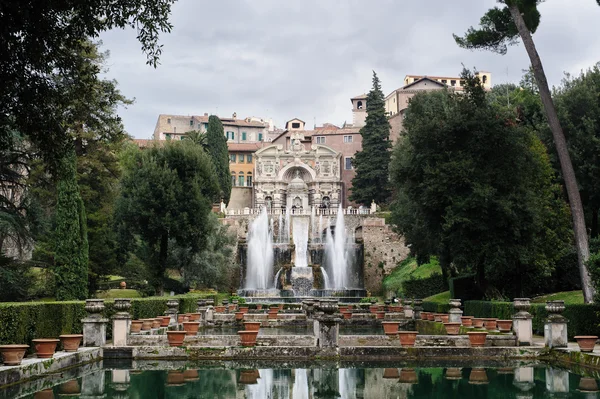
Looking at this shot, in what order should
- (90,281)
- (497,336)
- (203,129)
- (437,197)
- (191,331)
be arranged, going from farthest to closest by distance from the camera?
(203,129), (90,281), (437,197), (191,331), (497,336)

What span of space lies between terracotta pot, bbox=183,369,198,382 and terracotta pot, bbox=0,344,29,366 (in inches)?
122

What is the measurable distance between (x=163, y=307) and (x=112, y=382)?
48.9 ft

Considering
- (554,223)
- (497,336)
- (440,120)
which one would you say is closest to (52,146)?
(497,336)

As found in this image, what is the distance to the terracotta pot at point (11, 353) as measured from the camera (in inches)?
478

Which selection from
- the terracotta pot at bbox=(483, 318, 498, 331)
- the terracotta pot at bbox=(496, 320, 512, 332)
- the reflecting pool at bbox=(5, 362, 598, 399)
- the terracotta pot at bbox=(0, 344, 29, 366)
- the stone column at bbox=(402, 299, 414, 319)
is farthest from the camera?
the stone column at bbox=(402, 299, 414, 319)

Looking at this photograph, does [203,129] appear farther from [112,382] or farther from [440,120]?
[112,382]

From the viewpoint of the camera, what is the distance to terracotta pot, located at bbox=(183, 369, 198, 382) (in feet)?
42.1

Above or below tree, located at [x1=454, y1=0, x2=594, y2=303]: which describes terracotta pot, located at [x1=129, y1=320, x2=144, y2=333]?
below

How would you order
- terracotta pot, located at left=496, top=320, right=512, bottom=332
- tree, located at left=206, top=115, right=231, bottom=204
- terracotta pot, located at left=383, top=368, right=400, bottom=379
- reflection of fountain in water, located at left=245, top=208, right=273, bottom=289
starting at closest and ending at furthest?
terracotta pot, located at left=383, top=368, right=400, bottom=379, terracotta pot, located at left=496, top=320, right=512, bottom=332, reflection of fountain in water, located at left=245, top=208, right=273, bottom=289, tree, located at left=206, top=115, right=231, bottom=204

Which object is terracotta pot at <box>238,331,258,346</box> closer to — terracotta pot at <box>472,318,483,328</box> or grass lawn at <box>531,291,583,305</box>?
terracotta pot at <box>472,318,483,328</box>

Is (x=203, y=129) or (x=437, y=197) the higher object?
(x=203, y=129)

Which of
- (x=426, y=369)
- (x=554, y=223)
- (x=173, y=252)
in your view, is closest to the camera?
Answer: (x=426, y=369)

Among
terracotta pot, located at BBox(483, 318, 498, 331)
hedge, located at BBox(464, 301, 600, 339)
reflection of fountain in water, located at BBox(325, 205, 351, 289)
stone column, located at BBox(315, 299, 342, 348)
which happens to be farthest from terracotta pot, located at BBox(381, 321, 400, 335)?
reflection of fountain in water, located at BBox(325, 205, 351, 289)

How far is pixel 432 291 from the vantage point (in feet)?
140
